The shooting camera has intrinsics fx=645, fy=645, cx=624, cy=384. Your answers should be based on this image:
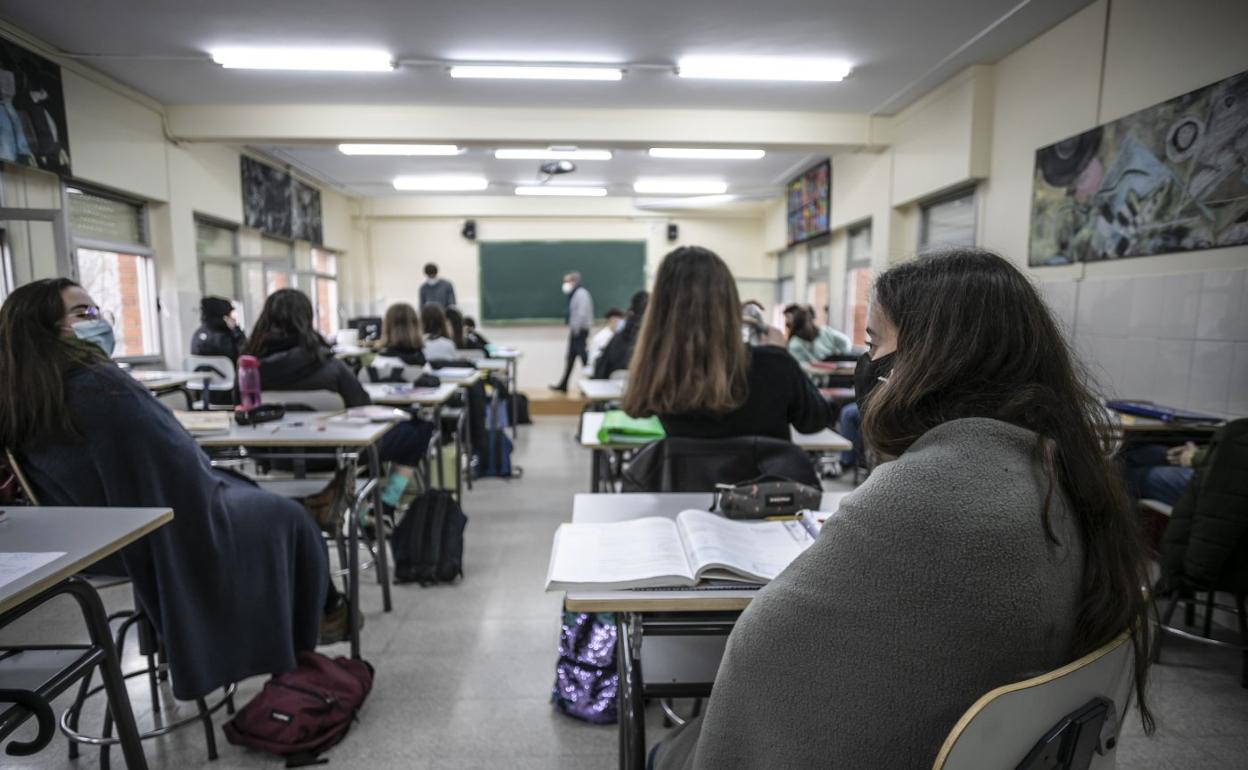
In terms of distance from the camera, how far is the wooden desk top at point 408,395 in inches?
129

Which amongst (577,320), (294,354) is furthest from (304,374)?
(577,320)

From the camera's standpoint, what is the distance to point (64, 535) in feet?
3.95

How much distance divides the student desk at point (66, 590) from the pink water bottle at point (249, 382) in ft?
4.37

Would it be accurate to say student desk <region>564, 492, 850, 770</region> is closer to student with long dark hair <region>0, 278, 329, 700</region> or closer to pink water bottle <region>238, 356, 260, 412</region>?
student with long dark hair <region>0, 278, 329, 700</region>

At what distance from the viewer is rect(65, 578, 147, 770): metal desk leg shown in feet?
4.30

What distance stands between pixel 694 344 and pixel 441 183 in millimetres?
7622

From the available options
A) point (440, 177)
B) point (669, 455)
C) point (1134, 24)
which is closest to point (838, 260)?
point (1134, 24)

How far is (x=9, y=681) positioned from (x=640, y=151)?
6.41m

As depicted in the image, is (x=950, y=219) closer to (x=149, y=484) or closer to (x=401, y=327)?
(x=401, y=327)

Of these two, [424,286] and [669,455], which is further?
[424,286]

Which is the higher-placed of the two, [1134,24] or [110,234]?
[1134,24]

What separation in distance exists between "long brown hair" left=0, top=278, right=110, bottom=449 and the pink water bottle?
3.40ft

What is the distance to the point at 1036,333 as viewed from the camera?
0.70 meters

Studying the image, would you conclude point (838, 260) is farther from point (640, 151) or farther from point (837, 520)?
point (837, 520)
